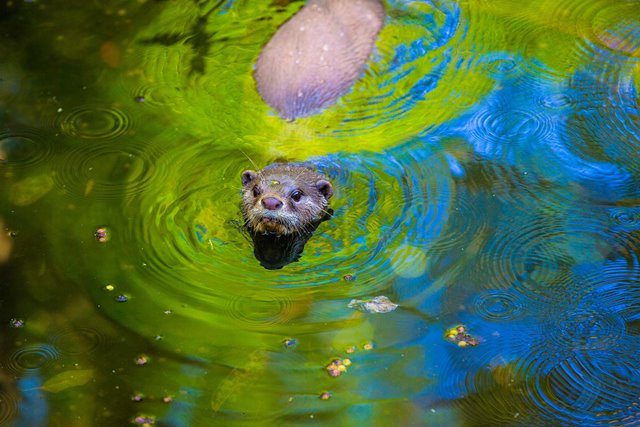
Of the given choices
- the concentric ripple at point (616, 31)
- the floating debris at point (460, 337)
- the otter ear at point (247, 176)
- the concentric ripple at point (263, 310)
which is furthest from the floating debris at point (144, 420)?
the concentric ripple at point (616, 31)

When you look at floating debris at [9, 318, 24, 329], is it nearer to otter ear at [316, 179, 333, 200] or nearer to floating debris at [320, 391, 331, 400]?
floating debris at [320, 391, 331, 400]

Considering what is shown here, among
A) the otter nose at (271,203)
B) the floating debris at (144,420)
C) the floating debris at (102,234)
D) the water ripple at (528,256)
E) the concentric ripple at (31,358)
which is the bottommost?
the concentric ripple at (31,358)

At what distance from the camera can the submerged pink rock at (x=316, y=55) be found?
20.6 ft

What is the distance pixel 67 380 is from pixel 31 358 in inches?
10.2

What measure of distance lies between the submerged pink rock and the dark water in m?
0.14

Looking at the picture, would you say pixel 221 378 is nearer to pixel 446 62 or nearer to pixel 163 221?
pixel 163 221

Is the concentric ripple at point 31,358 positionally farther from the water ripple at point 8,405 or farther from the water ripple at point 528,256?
the water ripple at point 528,256

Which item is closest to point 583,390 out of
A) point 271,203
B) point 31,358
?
point 271,203

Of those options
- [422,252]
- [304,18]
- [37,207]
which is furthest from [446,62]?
[37,207]

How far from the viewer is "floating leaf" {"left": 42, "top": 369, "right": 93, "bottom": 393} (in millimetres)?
4449

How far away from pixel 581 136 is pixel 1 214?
12.2 ft

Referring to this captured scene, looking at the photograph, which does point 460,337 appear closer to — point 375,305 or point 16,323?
point 375,305

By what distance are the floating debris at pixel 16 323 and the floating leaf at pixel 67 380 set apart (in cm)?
42

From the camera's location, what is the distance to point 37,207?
550 cm
